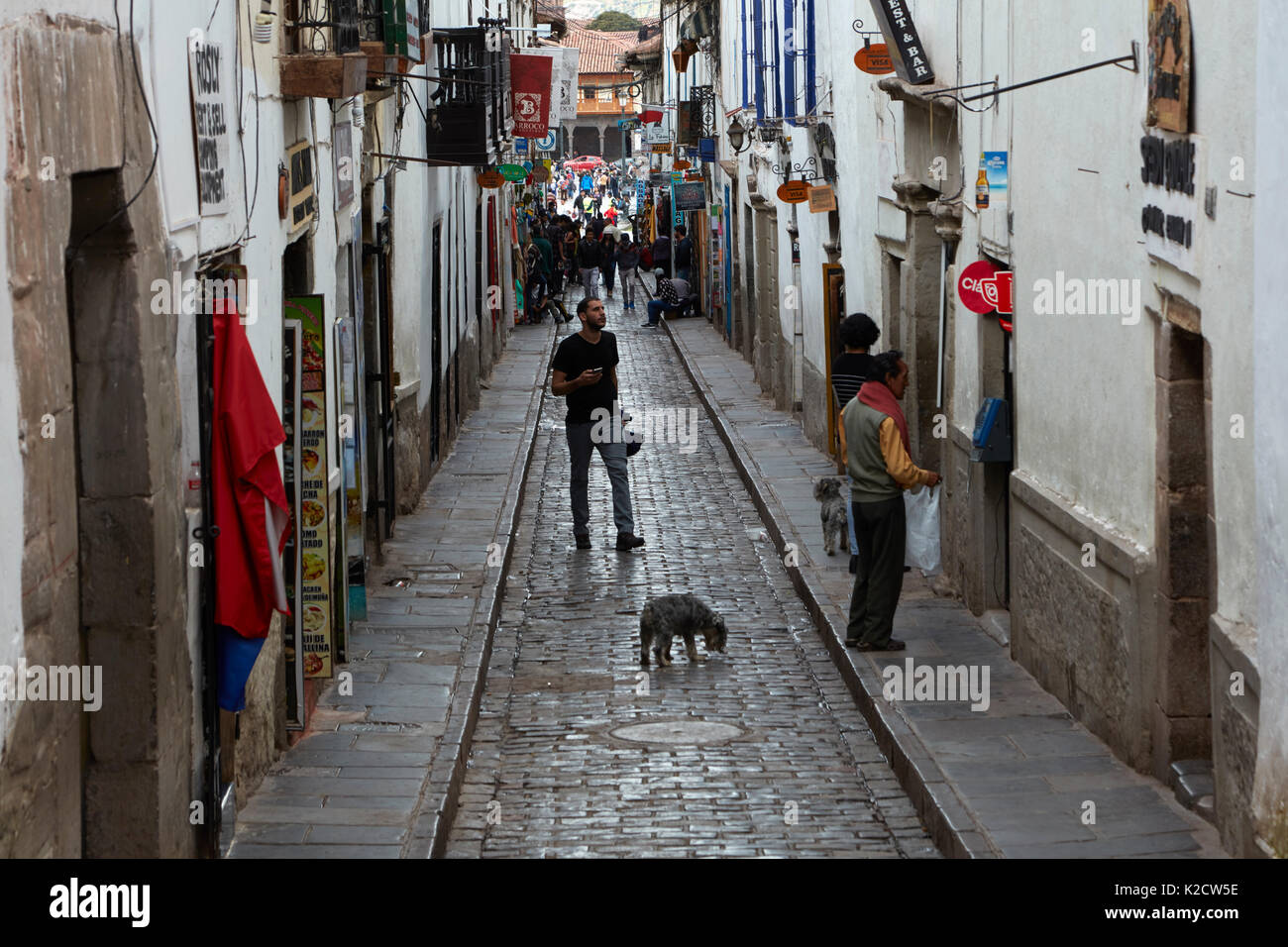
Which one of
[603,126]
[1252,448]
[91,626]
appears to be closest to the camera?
[91,626]

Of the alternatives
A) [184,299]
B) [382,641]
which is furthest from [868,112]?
[184,299]

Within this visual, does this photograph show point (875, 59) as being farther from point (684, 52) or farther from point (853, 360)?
point (684, 52)

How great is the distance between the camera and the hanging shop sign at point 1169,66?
289 inches

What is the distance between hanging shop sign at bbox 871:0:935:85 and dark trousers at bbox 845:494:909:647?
3.88 metres

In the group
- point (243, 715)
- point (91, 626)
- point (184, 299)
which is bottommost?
point (243, 715)

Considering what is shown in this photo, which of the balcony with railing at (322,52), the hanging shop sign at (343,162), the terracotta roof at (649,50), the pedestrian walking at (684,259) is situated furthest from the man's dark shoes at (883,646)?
the terracotta roof at (649,50)

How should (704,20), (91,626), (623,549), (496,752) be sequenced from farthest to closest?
(704,20), (623,549), (496,752), (91,626)

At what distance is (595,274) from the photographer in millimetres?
38188

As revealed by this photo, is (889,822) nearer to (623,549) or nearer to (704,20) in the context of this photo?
(623,549)

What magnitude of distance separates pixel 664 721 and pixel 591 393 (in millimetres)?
5058

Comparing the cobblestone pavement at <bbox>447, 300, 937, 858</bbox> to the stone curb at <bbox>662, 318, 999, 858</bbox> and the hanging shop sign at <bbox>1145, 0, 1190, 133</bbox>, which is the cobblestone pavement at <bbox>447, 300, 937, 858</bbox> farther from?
the hanging shop sign at <bbox>1145, 0, 1190, 133</bbox>

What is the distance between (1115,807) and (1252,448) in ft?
6.57

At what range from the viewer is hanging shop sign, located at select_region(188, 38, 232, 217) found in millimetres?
7090

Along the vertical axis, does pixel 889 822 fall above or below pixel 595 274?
below
